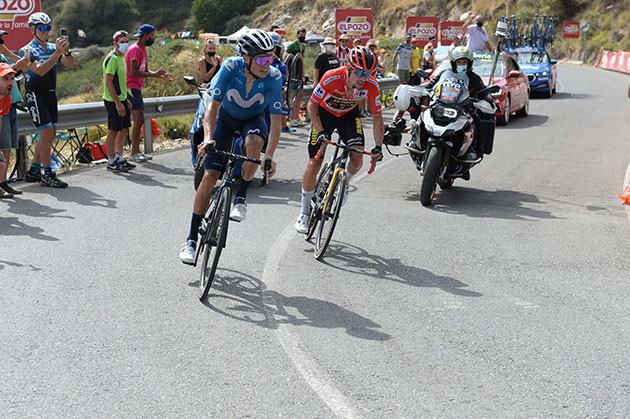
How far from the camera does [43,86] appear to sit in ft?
36.2

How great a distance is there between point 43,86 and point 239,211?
5.30m

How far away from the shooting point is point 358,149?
7.94m

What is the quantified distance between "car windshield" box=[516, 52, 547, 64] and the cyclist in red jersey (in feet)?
73.8

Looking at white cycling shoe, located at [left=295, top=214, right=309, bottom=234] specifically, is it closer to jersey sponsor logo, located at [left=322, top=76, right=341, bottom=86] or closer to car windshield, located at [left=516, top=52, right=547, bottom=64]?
jersey sponsor logo, located at [left=322, top=76, right=341, bottom=86]

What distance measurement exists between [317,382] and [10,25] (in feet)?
36.5

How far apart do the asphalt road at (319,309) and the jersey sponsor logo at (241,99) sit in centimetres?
143

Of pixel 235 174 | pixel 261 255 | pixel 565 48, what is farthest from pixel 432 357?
pixel 565 48

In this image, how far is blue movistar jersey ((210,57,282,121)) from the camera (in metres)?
6.93

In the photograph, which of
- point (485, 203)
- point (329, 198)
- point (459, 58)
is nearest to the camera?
point (329, 198)

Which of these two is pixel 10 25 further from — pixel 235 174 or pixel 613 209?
pixel 613 209

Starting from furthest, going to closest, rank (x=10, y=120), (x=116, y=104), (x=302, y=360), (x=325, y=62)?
(x=325, y=62) < (x=116, y=104) < (x=10, y=120) < (x=302, y=360)

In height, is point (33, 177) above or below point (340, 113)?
below

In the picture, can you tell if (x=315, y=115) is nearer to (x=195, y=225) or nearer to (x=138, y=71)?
(x=195, y=225)

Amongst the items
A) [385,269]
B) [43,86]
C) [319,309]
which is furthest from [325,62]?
[319,309]
